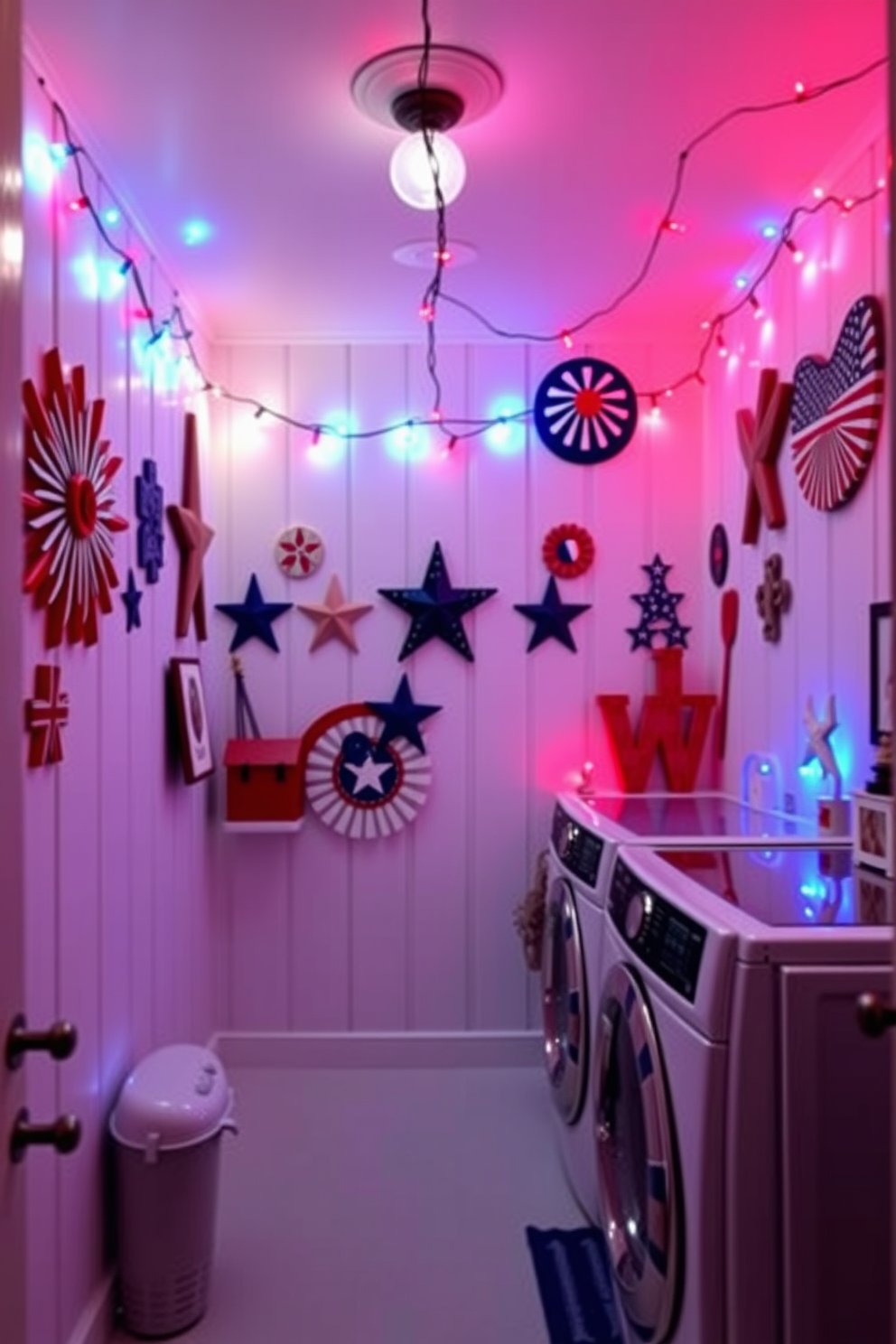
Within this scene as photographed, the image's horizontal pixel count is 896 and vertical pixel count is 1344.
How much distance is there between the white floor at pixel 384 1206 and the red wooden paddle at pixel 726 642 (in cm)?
127

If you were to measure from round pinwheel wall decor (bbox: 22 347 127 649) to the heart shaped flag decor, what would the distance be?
1584 mm

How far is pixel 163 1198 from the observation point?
206 centimetres

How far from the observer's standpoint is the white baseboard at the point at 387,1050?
340 centimetres

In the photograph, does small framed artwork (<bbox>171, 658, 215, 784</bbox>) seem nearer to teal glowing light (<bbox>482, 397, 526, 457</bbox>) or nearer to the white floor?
the white floor

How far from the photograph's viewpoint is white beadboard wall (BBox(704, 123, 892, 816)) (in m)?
2.11

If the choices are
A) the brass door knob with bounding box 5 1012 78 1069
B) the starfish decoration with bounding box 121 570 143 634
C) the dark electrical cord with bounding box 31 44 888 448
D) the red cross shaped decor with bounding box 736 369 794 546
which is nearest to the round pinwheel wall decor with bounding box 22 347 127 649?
the starfish decoration with bounding box 121 570 143 634

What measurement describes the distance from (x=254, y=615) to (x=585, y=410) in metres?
1.32

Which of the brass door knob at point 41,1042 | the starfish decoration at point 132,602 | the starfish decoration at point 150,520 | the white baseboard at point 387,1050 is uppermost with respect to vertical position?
the starfish decoration at point 150,520

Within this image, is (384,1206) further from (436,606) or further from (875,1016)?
(875,1016)

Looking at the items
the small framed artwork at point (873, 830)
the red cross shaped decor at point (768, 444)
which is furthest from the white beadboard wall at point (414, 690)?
the small framed artwork at point (873, 830)

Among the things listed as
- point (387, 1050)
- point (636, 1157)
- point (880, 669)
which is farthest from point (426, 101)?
Result: point (387, 1050)

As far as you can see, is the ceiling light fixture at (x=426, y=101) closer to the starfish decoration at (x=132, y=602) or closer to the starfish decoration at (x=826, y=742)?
the starfish decoration at (x=132, y=602)

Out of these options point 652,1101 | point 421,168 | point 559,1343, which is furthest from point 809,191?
point 559,1343

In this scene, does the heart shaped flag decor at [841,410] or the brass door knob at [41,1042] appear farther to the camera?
the heart shaped flag decor at [841,410]
